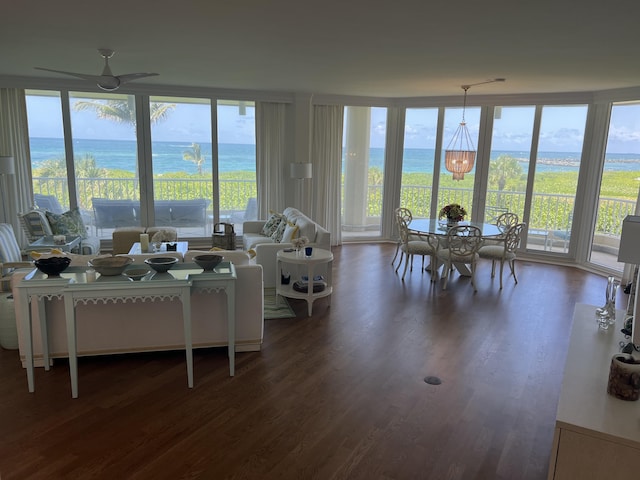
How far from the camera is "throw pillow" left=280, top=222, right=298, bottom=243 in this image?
5.99 m

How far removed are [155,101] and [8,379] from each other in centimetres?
Answer: 551

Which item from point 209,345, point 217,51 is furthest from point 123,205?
point 209,345

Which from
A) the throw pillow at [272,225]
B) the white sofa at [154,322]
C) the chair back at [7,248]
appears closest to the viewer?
the white sofa at [154,322]

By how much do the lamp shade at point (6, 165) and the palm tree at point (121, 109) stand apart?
134cm

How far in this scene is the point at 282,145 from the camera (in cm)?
848

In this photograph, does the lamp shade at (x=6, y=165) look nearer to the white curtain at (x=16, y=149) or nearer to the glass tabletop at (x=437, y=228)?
the white curtain at (x=16, y=149)

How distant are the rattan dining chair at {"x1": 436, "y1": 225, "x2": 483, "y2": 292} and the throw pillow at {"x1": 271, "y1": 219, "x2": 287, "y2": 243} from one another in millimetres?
2227

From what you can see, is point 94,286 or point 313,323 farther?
point 313,323

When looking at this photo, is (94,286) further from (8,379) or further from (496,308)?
(496,308)

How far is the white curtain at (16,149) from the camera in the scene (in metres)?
7.21

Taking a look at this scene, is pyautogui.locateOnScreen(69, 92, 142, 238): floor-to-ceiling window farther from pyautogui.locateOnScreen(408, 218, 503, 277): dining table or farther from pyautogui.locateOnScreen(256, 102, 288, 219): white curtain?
pyautogui.locateOnScreen(408, 218, 503, 277): dining table

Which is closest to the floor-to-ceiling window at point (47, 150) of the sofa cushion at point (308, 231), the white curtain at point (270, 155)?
Result: the white curtain at point (270, 155)

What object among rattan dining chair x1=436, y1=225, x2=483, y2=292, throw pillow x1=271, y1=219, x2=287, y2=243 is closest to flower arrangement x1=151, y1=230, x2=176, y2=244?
throw pillow x1=271, y1=219, x2=287, y2=243

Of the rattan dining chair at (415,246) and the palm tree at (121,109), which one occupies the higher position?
the palm tree at (121,109)
